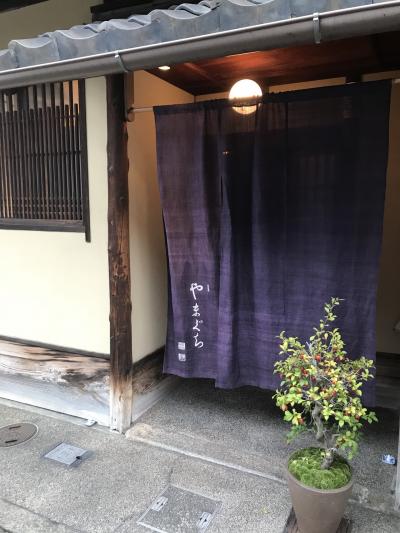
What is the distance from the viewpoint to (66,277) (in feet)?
14.1

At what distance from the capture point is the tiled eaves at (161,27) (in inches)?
77.0

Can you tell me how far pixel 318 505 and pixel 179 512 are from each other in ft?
3.43

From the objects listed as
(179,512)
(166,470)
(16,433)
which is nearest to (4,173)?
(16,433)

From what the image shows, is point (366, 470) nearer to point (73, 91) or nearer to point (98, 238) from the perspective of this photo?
point (98, 238)

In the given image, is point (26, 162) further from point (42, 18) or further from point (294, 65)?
point (294, 65)

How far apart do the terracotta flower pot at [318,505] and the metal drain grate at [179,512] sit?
0.69 m

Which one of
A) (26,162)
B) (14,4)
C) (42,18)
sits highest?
(14,4)

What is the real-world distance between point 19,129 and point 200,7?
2.87m

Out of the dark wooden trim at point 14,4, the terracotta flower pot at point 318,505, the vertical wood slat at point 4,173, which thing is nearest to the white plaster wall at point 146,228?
the dark wooden trim at point 14,4

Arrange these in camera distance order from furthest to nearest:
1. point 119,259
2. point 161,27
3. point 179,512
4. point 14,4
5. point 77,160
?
1. point 14,4
2. point 77,160
3. point 119,259
4. point 179,512
5. point 161,27

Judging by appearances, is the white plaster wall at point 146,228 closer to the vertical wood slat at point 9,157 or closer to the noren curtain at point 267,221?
the noren curtain at point 267,221

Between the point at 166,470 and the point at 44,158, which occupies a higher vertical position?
the point at 44,158

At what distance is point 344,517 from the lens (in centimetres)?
290

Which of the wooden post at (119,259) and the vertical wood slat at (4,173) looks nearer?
the wooden post at (119,259)
